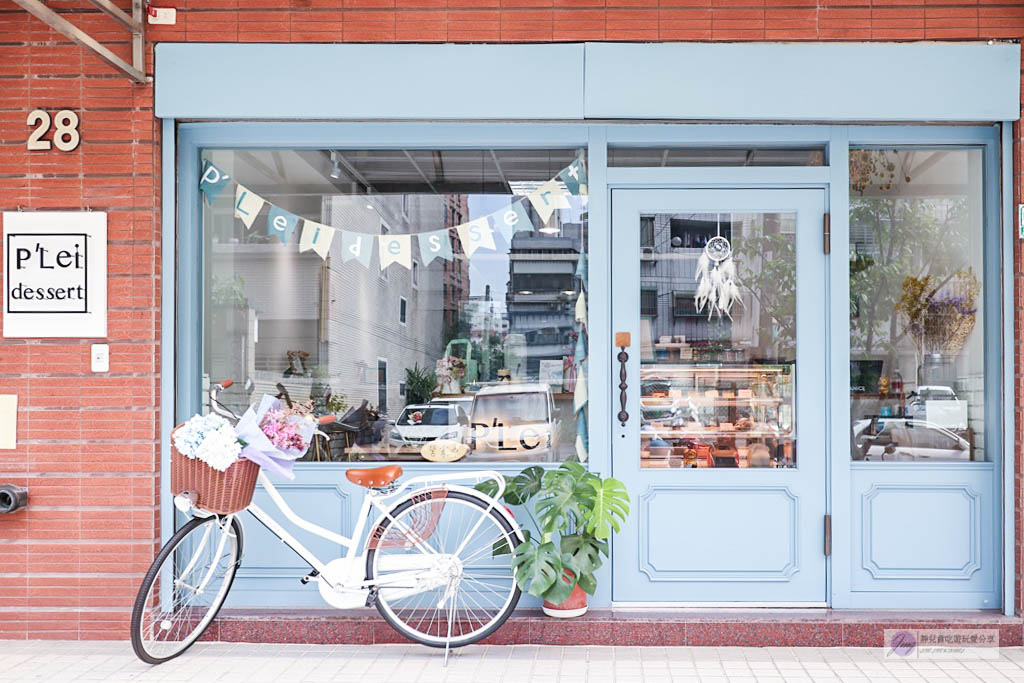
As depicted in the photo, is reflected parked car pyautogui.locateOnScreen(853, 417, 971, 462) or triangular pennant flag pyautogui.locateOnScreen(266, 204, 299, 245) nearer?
reflected parked car pyautogui.locateOnScreen(853, 417, 971, 462)

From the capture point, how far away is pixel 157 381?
17.4 ft

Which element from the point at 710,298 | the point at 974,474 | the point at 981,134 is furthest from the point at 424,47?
the point at 974,474

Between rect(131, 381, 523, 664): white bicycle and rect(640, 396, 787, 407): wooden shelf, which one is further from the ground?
rect(640, 396, 787, 407): wooden shelf

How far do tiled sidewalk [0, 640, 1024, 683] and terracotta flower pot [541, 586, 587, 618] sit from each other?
18cm

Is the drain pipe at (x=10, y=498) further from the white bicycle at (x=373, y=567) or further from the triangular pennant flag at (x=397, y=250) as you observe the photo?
the triangular pennant flag at (x=397, y=250)

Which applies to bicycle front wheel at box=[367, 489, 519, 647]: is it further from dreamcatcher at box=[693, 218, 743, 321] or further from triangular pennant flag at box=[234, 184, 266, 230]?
triangular pennant flag at box=[234, 184, 266, 230]

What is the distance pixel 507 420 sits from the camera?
18.5 feet

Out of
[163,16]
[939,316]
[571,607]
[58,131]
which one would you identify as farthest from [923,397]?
[58,131]

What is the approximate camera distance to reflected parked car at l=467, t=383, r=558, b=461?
5.60 metres

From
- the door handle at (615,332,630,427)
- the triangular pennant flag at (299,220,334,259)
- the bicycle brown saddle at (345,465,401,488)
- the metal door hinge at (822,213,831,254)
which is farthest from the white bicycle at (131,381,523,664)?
the metal door hinge at (822,213,831,254)

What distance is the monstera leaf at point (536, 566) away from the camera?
4.86 meters

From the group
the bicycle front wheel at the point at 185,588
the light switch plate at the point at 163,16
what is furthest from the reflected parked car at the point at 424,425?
the light switch plate at the point at 163,16

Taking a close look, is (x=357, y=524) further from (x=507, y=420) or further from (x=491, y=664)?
(x=507, y=420)

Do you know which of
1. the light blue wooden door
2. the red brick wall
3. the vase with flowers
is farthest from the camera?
the vase with flowers
